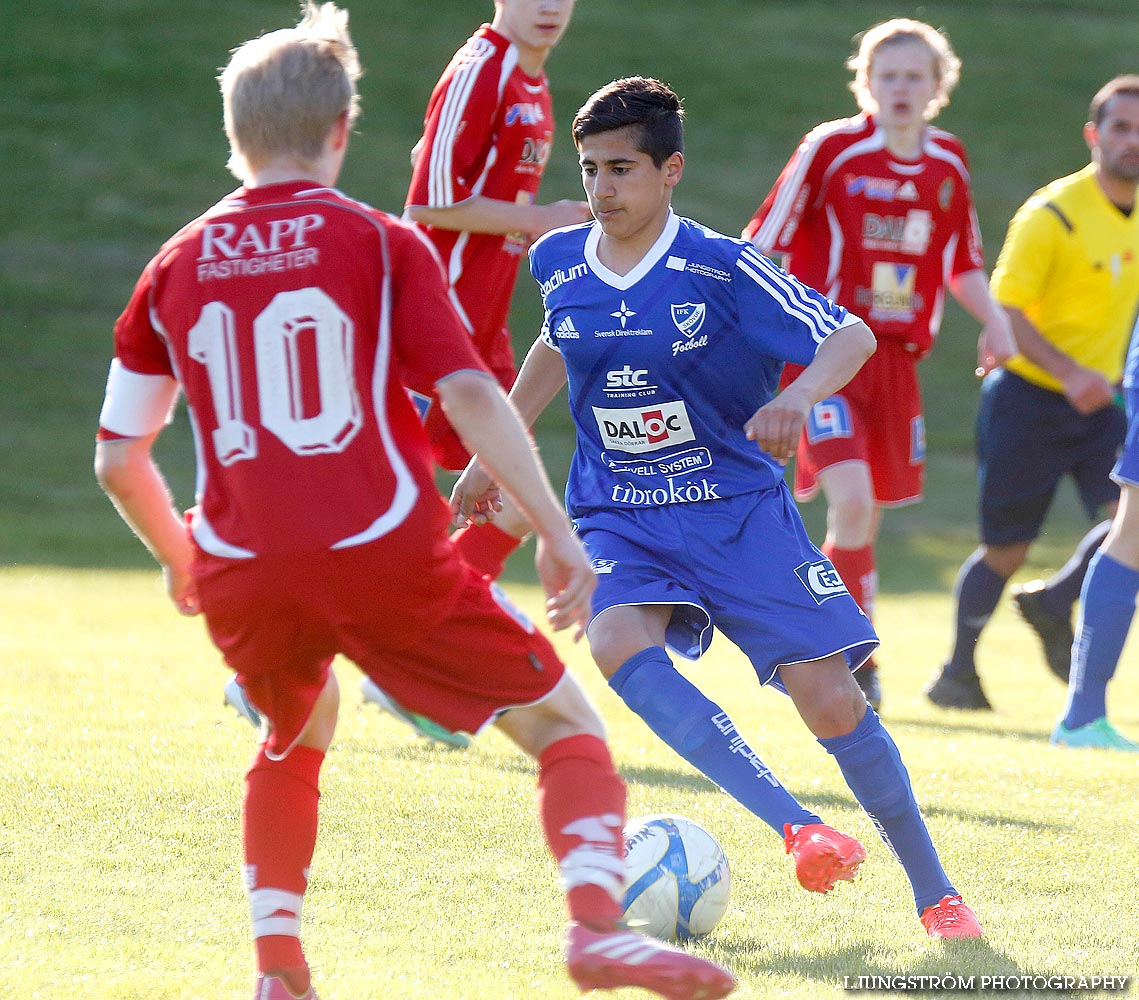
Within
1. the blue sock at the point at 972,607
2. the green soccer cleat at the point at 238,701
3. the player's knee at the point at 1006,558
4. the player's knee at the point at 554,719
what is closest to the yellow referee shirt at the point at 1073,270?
the player's knee at the point at 1006,558

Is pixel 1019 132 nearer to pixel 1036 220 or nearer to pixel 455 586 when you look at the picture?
pixel 1036 220

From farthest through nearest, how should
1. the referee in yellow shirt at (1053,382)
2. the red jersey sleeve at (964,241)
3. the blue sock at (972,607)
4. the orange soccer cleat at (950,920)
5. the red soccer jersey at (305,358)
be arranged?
the blue sock at (972,607)
the referee in yellow shirt at (1053,382)
the red jersey sleeve at (964,241)
the orange soccer cleat at (950,920)
the red soccer jersey at (305,358)

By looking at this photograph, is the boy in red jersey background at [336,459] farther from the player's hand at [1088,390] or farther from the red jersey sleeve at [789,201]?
the player's hand at [1088,390]

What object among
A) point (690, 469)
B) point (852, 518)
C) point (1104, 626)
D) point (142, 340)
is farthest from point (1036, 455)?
point (142, 340)

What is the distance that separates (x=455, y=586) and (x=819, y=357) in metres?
1.25

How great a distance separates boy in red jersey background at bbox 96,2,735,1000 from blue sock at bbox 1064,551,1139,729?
344cm

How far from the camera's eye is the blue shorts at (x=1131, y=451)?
5.51 meters

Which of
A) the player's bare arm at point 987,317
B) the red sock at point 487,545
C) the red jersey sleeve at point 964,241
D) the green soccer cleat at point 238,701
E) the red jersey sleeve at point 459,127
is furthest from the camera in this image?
the red jersey sleeve at point 964,241

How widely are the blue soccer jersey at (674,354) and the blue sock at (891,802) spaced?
0.66m

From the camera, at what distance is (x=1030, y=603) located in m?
Answer: 7.28

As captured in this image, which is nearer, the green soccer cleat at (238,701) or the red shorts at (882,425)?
the green soccer cleat at (238,701)

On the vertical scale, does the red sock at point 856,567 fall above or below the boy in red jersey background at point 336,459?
below

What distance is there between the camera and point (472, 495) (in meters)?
3.87

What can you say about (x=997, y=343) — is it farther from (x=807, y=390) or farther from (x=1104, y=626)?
(x=807, y=390)
